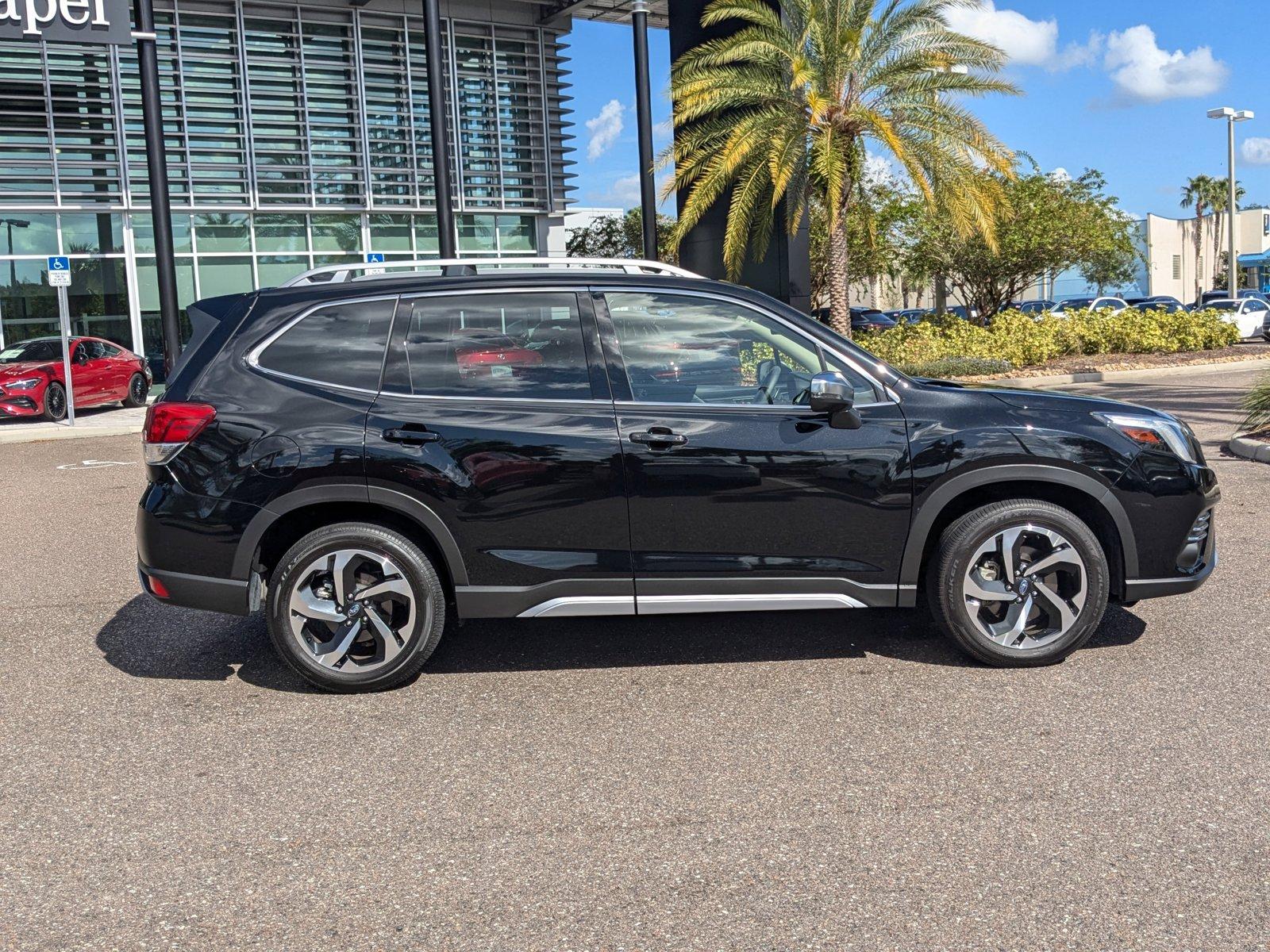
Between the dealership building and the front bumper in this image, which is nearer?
the front bumper

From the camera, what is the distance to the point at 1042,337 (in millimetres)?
25266

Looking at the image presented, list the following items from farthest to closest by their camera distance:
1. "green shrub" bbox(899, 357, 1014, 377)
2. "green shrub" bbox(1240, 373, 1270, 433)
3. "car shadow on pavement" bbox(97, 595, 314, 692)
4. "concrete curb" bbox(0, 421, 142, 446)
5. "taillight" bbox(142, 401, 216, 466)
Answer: "green shrub" bbox(899, 357, 1014, 377) → "concrete curb" bbox(0, 421, 142, 446) → "green shrub" bbox(1240, 373, 1270, 433) → "car shadow on pavement" bbox(97, 595, 314, 692) → "taillight" bbox(142, 401, 216, 466)

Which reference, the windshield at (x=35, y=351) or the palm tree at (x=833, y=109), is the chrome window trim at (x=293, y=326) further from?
the windshield at (x=35, y=351)

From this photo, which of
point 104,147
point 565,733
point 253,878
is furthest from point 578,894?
A: point 104,147

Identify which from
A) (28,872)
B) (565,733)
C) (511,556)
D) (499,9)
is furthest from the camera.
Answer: (499,9)

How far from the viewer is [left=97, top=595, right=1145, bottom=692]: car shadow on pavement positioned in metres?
5.66

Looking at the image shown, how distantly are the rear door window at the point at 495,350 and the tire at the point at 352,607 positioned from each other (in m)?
0.70

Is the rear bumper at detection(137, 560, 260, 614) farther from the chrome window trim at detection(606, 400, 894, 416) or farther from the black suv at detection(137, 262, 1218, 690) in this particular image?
the chrome window trim at detection(606, 400, 894, 416)

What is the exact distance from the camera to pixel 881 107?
2172 cm

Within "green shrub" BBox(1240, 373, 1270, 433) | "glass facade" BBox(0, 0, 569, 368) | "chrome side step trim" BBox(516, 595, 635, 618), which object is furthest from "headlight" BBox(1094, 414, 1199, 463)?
"glass facade" BBox(0, 0, 569, 368)

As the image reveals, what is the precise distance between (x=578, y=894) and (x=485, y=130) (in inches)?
1121

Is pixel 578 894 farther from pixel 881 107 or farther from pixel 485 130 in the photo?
pixel 485 130

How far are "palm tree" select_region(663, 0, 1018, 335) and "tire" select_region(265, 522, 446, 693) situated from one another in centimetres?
1650

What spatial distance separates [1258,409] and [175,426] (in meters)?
11.4
